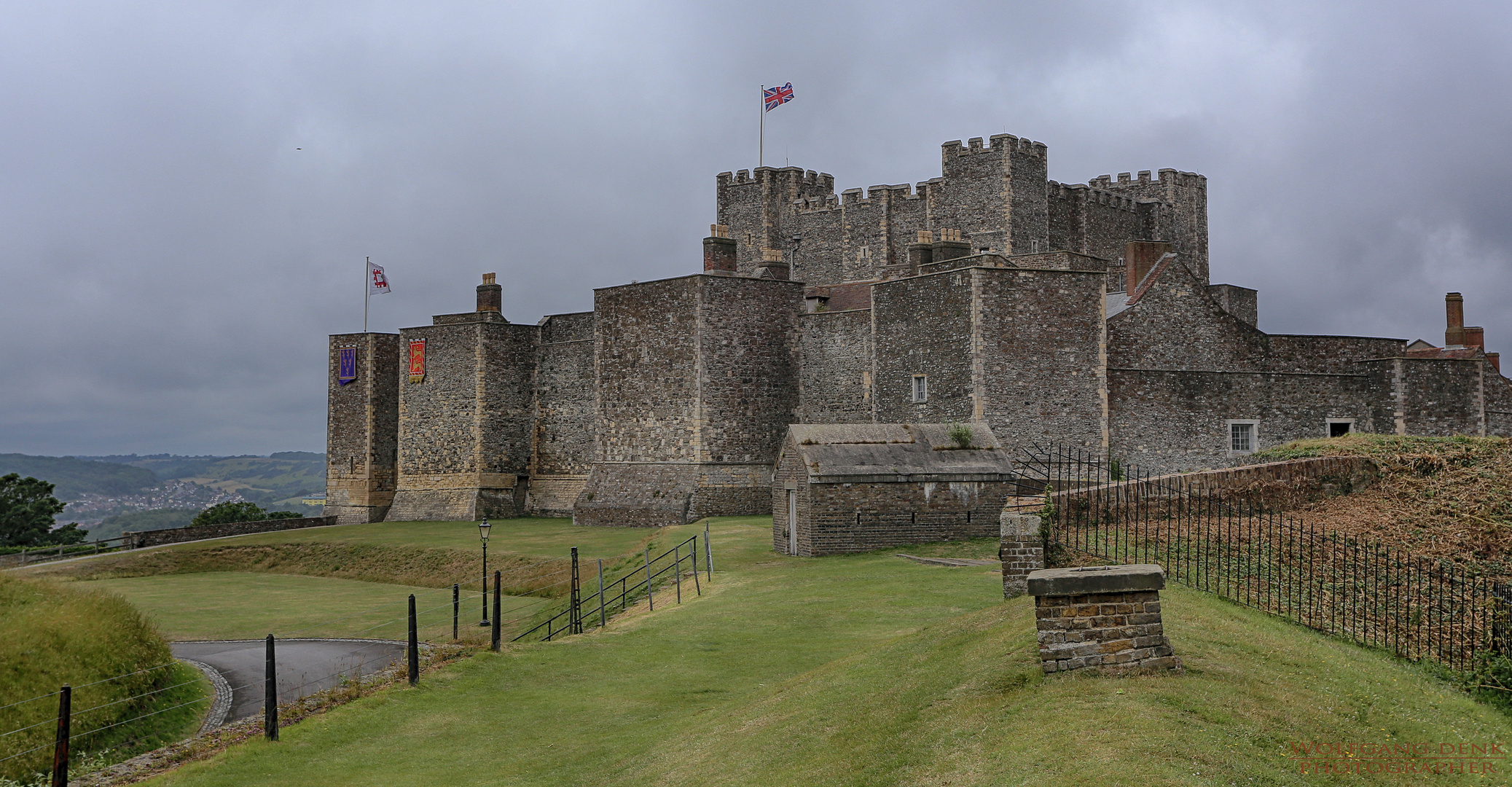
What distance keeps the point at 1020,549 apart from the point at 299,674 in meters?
13.3

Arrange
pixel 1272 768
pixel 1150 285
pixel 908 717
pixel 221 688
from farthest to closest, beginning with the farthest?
pixel 1150 285 → pixel 221 688 → pixel 908 717 → pixel 1272 768

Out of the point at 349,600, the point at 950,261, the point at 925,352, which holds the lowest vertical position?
the point at 349,600

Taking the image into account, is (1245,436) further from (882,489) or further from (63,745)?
(63,745)

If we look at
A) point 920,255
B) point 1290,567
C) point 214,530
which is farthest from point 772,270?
point 1290,567

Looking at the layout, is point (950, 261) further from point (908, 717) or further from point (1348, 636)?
point (908, 717)

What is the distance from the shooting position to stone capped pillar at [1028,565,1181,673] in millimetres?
9102

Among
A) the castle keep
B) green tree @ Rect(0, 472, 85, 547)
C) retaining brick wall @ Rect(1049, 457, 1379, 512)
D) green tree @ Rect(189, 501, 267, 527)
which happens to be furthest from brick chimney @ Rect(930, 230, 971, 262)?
green tree @ Rect(0, 472, 85, 547)

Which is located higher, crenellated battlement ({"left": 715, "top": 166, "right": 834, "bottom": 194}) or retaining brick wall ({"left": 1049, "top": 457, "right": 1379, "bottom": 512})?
crenellated battlement ({"left": 715, "top": 166, "right": 834, "bottom": 194})

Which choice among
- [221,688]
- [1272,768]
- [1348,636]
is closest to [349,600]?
[221,688]

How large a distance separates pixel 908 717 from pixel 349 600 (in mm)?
27977

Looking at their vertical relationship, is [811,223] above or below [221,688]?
above

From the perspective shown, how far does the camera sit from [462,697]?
16125 millimetres

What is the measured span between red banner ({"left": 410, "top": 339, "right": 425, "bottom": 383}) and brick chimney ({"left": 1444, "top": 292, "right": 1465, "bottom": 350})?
1626 inches

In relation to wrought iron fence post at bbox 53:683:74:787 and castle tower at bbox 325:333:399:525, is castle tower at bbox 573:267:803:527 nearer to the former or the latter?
castle tower at bbox 325:333:399:525
